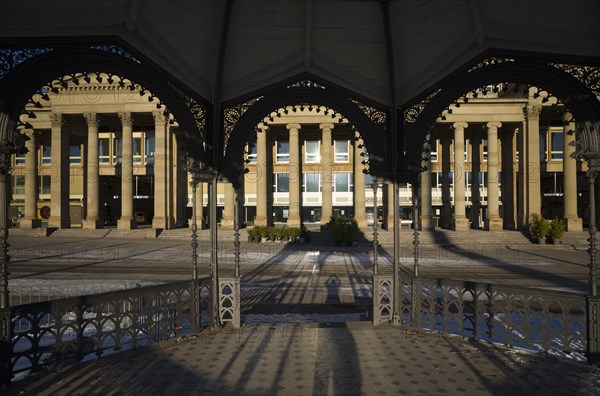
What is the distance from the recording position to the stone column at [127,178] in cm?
3509

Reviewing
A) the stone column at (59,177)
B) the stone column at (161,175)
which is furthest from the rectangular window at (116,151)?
the stone column at (161,175)

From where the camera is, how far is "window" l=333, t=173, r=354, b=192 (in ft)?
148

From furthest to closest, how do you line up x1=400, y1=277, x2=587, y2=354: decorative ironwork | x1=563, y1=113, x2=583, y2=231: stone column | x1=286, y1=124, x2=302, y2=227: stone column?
x1=286, y1=124, x2=302, y2=227: stone column, x1=563, y1=113, x2=583, y2=231: stone column, x1=400, y1=277, x2=587, y2=354: decorative ironwork

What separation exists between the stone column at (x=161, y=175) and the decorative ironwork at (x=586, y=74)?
109 ft

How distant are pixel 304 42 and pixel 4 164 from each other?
5.39m

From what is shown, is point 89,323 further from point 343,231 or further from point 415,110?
point 343,231

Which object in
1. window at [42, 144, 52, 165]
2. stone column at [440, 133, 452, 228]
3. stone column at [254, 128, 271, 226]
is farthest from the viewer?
Answer: window at [42, 144, 52, 165]

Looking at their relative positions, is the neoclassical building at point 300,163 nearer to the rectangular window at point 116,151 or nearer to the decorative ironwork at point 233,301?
the rectangular window at point 116,151

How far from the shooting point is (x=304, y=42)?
745 cm

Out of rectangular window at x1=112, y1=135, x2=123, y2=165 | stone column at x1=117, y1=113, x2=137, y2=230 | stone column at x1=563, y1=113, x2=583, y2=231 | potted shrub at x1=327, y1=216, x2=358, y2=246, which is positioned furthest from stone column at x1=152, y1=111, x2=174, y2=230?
stone column at x1=563, y1=113, x2=583, y2=231

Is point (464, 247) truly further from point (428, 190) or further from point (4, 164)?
point (4, 164)

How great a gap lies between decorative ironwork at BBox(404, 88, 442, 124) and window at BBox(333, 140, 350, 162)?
3741 cm

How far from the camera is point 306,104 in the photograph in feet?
26.5

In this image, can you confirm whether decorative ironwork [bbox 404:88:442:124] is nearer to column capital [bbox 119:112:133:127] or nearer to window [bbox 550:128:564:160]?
column capital [bbox 119:112:133:127]
